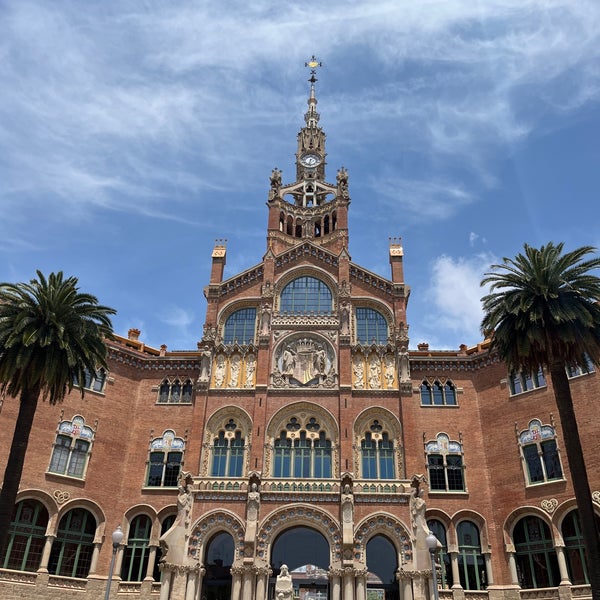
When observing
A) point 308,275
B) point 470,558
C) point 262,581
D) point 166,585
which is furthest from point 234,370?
point 470,558

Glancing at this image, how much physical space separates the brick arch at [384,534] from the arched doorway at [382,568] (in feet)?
3.65

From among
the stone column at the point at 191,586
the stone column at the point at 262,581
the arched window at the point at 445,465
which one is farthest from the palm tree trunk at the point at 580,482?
the stone column at the point at 191,586

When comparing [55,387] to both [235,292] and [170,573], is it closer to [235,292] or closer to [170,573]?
[170,573]

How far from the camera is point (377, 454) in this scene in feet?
125

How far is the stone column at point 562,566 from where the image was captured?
3334 cm

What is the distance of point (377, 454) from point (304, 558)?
776cm

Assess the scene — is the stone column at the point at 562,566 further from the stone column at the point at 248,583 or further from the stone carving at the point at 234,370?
the stone carving at the point at 234,370

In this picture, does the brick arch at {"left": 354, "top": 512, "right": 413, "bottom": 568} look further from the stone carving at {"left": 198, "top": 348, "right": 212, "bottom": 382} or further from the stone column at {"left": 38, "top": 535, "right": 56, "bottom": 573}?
the stone column at {"left": 38, "top": 535, "right": 56, "bottom": 573}

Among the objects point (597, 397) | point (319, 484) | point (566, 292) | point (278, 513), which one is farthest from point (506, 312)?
point (278, 513)

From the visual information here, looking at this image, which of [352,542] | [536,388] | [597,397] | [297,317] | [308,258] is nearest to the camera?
[352,542]

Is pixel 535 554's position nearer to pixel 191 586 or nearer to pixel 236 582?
pixel 236 582

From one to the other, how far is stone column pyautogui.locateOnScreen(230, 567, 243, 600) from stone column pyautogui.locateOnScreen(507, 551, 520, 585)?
1608cm

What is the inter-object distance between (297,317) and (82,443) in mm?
16722

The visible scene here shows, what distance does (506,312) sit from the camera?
29844mm
